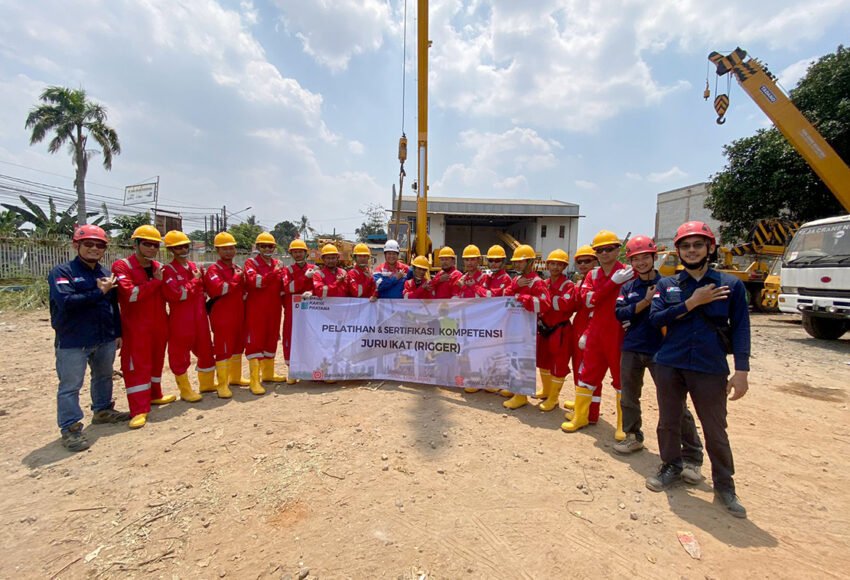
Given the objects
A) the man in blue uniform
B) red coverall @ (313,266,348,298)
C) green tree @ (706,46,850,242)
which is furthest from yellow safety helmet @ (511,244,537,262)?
green tree @ (706,46,850,242)

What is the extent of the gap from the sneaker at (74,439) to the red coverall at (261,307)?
1.73 m

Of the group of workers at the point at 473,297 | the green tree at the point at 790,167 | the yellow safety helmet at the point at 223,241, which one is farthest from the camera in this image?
the green tree at the point at 790,167

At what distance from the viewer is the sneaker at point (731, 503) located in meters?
2.60

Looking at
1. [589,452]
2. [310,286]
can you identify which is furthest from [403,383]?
[589,452]

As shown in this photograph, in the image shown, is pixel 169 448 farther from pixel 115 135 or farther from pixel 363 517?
pixel 115 135

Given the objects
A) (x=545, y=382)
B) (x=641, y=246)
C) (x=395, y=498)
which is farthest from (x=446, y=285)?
(x=395, y=498)

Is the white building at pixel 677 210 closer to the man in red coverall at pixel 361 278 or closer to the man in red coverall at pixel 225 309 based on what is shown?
the man in red coverall at pixel 361 278

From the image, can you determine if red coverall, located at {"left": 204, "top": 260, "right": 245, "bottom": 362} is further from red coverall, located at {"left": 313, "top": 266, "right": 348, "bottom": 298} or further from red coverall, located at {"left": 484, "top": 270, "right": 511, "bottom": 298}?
red coverall, located at {"left": 484, "top": 270, "right": 511, "bottom": 298}

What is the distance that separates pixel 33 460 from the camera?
10.8ft

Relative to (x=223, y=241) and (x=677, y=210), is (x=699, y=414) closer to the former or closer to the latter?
(x=223, y=241)

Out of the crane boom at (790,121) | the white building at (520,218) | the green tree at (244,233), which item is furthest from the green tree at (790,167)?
the green tree at (244,233)

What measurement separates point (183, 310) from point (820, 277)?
1142 centimetres

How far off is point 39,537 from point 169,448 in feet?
3.50

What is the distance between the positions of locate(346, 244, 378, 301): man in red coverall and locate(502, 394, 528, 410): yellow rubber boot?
217 cm
